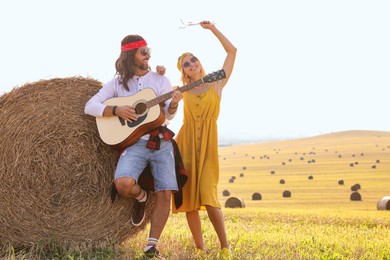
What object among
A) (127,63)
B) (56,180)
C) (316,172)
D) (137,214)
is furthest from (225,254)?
(316,172)

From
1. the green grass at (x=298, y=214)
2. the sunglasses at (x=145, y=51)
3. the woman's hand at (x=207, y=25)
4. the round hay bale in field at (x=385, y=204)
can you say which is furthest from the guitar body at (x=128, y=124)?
the round hay bale in field at (x=385, y=204)

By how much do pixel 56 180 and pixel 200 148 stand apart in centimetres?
176

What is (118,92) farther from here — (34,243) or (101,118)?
(34,243)

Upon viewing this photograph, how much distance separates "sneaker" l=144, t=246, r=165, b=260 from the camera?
7.42 metres

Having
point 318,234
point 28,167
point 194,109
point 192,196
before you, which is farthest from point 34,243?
point 318,234

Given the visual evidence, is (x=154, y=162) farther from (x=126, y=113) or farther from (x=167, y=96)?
(x=167, y=96)

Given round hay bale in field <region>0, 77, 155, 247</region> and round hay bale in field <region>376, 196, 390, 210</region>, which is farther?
round hay bale in field <region>376, 196, 390, 210</region>

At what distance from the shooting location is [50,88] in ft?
28.2

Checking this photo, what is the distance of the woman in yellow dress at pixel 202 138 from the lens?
7984 millimetres

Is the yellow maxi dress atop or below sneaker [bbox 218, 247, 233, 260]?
atop

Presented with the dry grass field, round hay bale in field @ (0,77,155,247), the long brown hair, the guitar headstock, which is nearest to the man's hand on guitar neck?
the long brown hair

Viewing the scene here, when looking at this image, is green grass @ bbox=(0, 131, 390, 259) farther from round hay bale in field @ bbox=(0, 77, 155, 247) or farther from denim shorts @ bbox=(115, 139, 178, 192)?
denim shorts @ bbox=(115, 139, 178, 192)

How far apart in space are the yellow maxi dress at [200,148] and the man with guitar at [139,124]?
365 millimetres

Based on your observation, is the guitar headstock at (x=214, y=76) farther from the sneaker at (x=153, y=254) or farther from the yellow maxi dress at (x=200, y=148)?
the sneaker at (x=153, y=254)
